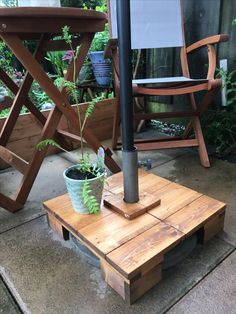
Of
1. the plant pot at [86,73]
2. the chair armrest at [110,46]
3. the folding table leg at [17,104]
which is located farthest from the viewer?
the plant pot at [86,73]

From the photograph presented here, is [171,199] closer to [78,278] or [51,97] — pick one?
[78,278]

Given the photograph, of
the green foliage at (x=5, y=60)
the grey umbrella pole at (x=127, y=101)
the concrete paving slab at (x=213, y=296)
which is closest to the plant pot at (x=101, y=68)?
the green foliage at (x=5, y=60)

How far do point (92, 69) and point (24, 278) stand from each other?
1795 millimetres

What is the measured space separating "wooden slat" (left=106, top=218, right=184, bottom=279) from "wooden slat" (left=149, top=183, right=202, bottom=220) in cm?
8

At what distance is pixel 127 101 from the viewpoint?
0.84 m

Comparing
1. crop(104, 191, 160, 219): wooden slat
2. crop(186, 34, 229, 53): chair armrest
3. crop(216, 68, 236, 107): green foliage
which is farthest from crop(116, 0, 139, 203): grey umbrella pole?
crop(216, 68, 236, 107): green foliage

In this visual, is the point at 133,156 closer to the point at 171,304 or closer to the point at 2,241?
the point at 171,304

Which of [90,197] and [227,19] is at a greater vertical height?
[227,19]

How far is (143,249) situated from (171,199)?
1.00 feet

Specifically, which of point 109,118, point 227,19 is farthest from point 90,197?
point 227,19

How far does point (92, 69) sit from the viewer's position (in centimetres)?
226

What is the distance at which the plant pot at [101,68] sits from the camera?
6.87 feet

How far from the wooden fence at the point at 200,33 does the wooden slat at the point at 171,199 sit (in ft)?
3.76

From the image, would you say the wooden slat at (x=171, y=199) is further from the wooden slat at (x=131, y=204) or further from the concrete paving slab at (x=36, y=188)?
the concrete paving slab at (x=36, y=188)
